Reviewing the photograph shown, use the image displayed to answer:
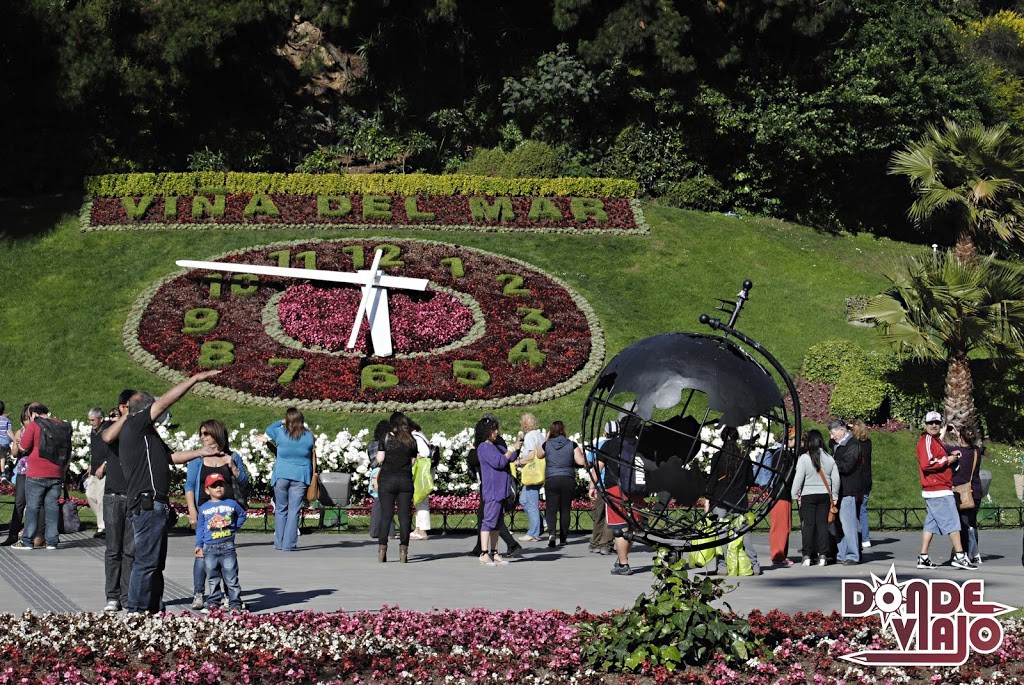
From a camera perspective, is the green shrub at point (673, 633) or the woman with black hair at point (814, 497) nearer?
the green shrub at point (673, 633)

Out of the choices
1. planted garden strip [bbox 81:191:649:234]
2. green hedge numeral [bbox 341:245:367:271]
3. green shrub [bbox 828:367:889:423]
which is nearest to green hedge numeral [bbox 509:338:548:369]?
green hedge numeral [bbox 341:245:367:271]

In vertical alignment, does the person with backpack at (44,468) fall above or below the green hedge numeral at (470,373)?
below

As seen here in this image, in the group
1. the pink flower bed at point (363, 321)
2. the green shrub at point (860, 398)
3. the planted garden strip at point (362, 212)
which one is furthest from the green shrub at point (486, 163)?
the green shrub at point (860, 398)

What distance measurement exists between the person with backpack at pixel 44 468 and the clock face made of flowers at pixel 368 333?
866 cm

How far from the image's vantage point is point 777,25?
38.2 m

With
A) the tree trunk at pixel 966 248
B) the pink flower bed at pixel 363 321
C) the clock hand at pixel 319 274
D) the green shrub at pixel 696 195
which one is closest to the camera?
the tree trunk at pixel 966 248

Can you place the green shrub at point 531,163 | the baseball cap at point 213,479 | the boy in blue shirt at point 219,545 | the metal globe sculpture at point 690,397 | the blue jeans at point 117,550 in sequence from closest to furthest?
the metal globe sculpture at point 690,397 < the blue jeans at point 117,550 < the boy in blue shirt at point 219,545 < the baseball cap at point 213,479 < the green shrub at point 531,163

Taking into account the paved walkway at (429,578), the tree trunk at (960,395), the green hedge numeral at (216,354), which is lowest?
the paved walkway at (429,578)

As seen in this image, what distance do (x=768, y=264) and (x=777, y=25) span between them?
33.3ft

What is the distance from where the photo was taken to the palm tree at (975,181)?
24672mm

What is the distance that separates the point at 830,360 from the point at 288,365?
1018cm

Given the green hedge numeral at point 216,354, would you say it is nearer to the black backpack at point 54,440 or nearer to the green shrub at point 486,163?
the black backpack at point 54,440

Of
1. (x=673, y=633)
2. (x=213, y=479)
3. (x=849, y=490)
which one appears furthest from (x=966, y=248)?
(x=673, y=633)

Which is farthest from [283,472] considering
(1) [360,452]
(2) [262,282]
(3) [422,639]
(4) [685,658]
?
(2) [262,282]
